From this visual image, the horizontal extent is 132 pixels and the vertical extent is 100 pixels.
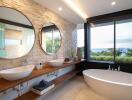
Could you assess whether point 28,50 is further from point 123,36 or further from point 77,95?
point 123,36

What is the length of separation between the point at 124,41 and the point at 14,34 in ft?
11.4

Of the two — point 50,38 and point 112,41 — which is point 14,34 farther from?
point 112,41

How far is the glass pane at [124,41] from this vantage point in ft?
11.0

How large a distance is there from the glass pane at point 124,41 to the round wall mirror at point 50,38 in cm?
215

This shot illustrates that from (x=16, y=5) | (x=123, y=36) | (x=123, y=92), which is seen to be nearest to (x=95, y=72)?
(x=123, y=92)

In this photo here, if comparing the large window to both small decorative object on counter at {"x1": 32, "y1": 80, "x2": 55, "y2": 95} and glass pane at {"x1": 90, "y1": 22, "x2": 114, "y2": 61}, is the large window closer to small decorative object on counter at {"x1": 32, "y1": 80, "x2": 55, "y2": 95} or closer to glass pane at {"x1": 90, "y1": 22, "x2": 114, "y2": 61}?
glass pane at {"x1": 90, "y1": 22, "x2": 114, "y2": 61}

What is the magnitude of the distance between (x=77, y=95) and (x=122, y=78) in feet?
4.72

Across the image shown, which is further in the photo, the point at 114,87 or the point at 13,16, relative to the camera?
the point at 114,87

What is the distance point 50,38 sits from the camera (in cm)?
292

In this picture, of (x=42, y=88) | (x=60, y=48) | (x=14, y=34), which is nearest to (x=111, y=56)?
(x=60, y=48)

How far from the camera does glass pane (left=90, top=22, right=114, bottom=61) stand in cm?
365

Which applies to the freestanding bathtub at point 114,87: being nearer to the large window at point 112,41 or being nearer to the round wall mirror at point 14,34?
the large window at point 112,41

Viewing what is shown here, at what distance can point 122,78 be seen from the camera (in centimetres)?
283

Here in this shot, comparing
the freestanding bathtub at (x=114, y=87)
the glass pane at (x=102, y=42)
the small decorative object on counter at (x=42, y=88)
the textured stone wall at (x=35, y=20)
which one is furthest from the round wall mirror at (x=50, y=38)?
the glass pane at (x=102, y=42)
